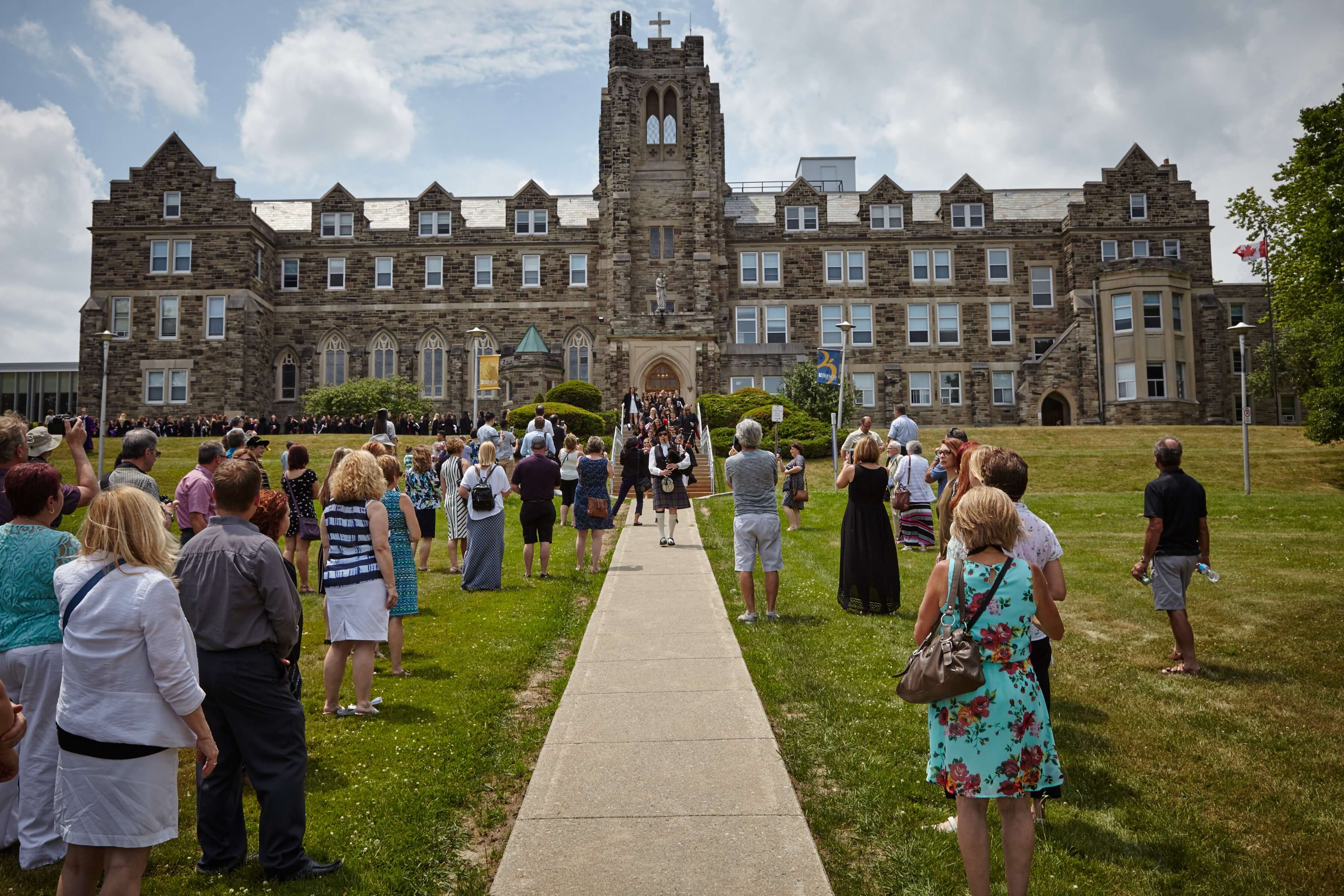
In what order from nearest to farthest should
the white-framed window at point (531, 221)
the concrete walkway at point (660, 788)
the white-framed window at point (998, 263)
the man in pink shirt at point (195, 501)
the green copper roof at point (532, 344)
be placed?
the concrete walkway at point (660, 788) → the man in pink shirt at point (195, 501) → the green copper roof at point (532, 344) → the white-framed window at point (998, 263) → the white-framed window at point (531, 221)

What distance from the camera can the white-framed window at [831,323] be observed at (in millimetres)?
43781

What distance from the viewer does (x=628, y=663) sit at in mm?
7969

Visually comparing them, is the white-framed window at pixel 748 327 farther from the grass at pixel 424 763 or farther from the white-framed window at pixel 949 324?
the grass at pixel 424 763

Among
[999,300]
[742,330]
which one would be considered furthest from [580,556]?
[999,300]

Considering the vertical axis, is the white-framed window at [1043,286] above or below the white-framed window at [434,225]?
below

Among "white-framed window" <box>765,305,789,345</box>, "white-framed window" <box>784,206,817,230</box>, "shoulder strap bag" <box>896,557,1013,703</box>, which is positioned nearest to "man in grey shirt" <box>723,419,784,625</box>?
"shoulder strap bag" <box>896,557,1013,703</box>

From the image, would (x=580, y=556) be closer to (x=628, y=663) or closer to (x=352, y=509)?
(x=628, y=663)

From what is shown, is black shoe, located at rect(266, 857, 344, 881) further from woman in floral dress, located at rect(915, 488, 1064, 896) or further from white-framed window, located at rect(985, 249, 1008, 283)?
white-framed window, located at rect(985, 249, 1008, 283)

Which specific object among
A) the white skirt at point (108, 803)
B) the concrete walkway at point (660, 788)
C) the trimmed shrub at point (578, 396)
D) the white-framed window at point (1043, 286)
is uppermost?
the white-framed window at point (1043, 286)

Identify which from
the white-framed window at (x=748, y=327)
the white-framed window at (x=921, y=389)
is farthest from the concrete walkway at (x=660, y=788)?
the white-framed window at (x=921, y=389)

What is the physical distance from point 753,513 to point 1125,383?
37.6 m

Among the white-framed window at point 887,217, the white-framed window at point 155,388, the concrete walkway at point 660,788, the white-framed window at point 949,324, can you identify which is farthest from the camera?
the white-framed window at point 887,217

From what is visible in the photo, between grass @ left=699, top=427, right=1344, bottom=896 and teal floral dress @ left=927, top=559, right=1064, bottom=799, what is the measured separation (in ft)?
2.56

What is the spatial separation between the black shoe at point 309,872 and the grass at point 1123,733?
256cm
